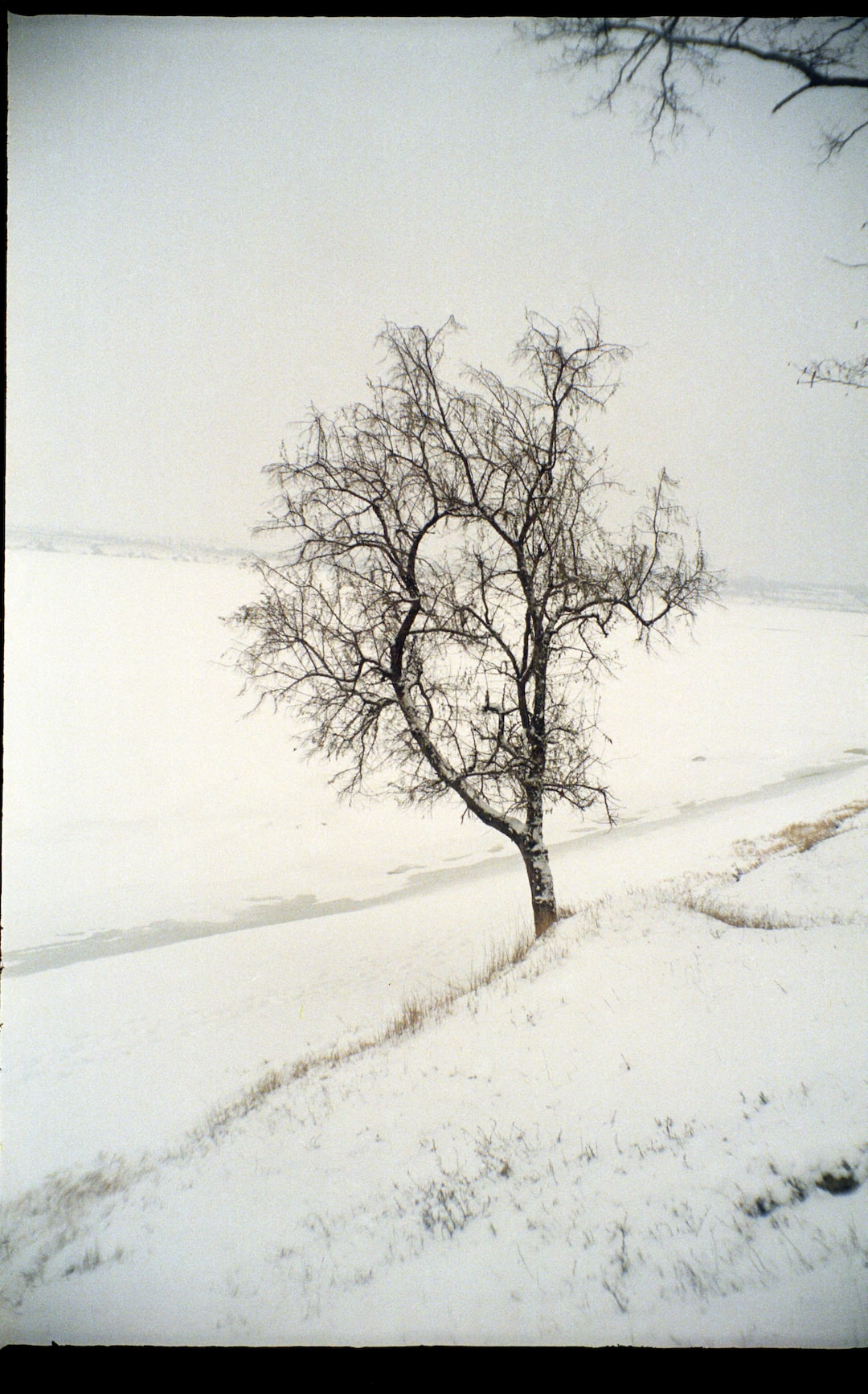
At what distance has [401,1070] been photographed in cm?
411

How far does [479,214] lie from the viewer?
4652 mm

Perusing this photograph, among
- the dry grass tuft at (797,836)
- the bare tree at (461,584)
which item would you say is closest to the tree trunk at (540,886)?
the bare tree at (461,584)

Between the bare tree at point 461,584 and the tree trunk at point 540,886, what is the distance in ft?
0.41

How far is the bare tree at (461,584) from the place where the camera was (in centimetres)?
500

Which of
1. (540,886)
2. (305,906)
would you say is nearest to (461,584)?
(540,886)

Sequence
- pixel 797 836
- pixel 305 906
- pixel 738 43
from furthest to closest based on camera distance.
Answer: pixel 305 906, pixel 797 836, pixel 738 43

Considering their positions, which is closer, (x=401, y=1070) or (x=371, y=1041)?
(x=401, y=1070)

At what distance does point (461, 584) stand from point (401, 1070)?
14.2 ft

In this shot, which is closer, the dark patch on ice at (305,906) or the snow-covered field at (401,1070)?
the snow-covered field at (401,1070)

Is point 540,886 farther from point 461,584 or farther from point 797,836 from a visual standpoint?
point 797,836

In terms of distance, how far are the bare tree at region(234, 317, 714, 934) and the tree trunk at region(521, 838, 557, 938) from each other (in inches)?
5.0

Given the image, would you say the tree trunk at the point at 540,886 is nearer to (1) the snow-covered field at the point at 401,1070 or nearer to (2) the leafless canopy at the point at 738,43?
(1) the snow-covered field at the point at 401,1070

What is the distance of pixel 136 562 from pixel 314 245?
376 centimetres

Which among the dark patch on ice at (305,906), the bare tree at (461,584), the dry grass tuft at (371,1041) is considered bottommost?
the dry grass tuft at (371,1041)
